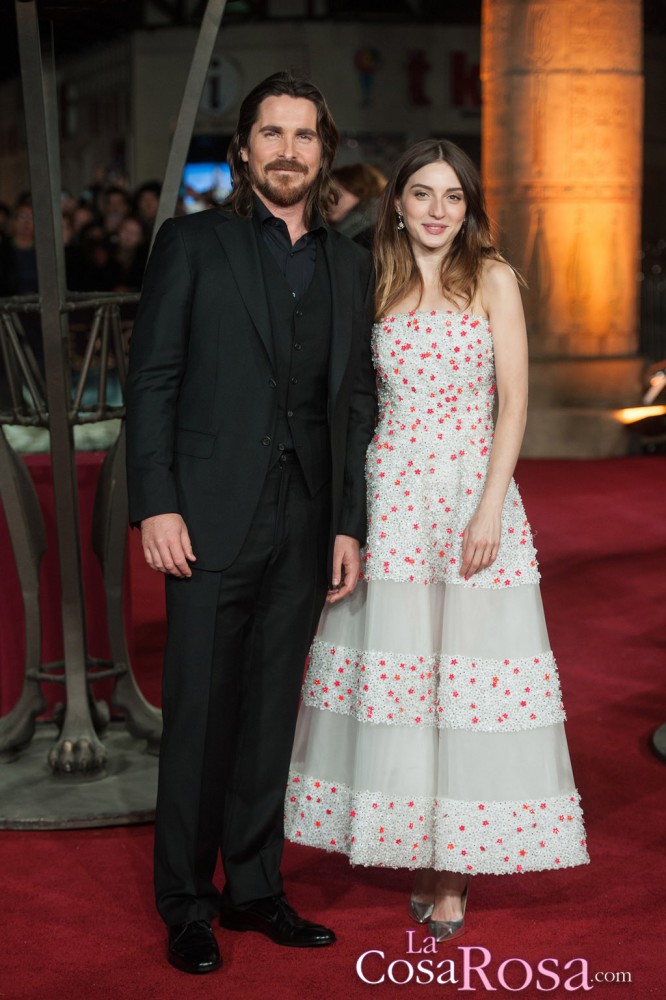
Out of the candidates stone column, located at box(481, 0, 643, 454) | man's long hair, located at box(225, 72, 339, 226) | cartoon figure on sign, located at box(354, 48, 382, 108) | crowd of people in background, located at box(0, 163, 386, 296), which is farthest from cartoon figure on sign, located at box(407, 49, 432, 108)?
man's long hair, located at box(225, 72, 339, 226)

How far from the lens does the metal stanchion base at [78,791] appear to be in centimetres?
383

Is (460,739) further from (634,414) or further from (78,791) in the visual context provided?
(634,414)

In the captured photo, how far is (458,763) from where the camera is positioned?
3.10 m

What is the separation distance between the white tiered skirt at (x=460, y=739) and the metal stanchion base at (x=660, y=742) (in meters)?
1.25

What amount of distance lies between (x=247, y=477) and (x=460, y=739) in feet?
2.50

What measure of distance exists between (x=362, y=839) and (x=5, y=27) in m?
2.62

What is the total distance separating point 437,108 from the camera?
1950 cm

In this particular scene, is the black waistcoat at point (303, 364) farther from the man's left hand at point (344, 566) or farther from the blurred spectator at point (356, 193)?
the blurred spectator at point (356, 193)

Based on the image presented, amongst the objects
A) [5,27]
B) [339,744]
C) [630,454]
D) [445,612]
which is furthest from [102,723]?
[630,454]

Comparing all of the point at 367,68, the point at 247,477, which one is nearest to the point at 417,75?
the point at 367,68

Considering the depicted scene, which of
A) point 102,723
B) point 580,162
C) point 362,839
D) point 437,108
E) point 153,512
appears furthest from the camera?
point 437,108

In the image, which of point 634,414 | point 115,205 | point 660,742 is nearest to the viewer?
point 660,742

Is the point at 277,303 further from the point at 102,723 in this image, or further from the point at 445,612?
the point at 102,723

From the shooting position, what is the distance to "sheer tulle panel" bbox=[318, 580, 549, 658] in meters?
3.11
